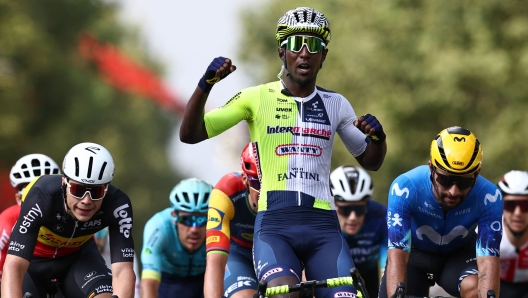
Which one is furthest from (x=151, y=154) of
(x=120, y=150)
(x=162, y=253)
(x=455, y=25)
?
(x=162, y=253)

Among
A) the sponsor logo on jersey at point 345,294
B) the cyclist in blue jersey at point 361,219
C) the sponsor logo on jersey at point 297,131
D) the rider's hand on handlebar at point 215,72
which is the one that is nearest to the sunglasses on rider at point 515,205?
the cyclist in blue jersey at point 361,219

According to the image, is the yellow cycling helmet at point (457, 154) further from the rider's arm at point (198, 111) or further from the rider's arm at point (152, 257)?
the rider's arm at point (152, 257)

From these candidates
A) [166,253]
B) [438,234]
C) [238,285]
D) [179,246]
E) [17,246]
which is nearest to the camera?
[17,246]

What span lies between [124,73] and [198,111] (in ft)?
228

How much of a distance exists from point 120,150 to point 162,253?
1660 inches

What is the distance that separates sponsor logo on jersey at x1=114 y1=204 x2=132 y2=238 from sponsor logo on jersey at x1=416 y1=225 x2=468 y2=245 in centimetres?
286

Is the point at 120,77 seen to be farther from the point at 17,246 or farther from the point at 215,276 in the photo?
the point at 17,246

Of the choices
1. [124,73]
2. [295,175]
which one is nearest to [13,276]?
[295,175]

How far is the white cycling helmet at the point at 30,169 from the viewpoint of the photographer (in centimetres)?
1306

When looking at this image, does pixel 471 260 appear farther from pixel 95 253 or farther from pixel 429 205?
pixel 95 253

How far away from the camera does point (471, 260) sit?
1001 cm

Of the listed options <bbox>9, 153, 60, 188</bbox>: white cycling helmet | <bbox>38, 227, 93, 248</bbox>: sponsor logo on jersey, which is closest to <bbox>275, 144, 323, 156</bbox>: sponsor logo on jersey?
<bbox>38, 227, 93, 248</bbox>: sponsor logo on jersey

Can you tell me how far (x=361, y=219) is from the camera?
1337 centimetres

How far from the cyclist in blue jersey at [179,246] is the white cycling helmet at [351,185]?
171 centimetres
